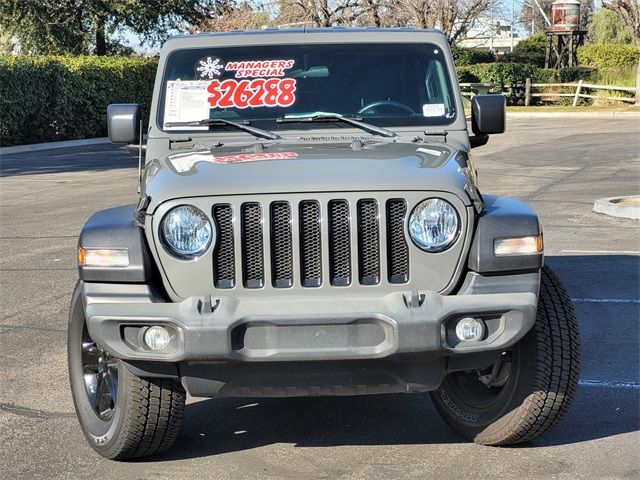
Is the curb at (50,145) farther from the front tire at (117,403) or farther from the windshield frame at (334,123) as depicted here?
the front tire at (117,403)

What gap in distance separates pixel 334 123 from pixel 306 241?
5.01 ft

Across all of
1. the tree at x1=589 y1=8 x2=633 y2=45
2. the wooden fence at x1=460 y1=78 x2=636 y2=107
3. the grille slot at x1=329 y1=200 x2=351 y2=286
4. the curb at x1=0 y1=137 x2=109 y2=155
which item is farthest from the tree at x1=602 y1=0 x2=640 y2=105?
the grille slot at x1=329 y1=200 x2=351 y2=286

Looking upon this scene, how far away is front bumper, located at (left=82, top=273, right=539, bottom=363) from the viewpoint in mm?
4281

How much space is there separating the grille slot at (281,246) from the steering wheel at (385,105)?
1631 mm

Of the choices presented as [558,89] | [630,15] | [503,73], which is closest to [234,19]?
[503,73]

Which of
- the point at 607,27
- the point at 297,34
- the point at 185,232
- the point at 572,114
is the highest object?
the point at 297,34

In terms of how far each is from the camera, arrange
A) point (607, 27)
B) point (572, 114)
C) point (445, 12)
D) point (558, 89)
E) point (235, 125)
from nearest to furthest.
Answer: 1. point (235, 125)
2. point (572, 114)
3. point (558, 89)
4. point (445, 12)
5. point (607, 27)

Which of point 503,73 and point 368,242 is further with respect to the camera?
point 503,73

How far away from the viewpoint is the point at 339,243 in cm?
448

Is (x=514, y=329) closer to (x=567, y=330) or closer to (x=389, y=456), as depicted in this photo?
(x=567, y=330)

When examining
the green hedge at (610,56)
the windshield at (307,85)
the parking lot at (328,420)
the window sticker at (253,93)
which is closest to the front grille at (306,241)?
the parking lot at (328,420)

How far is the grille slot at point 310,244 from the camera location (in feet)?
14.6

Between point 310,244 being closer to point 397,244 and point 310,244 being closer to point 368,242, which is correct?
point 368,242

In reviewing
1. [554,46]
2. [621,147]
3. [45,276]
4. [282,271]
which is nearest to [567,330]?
[282,271]
